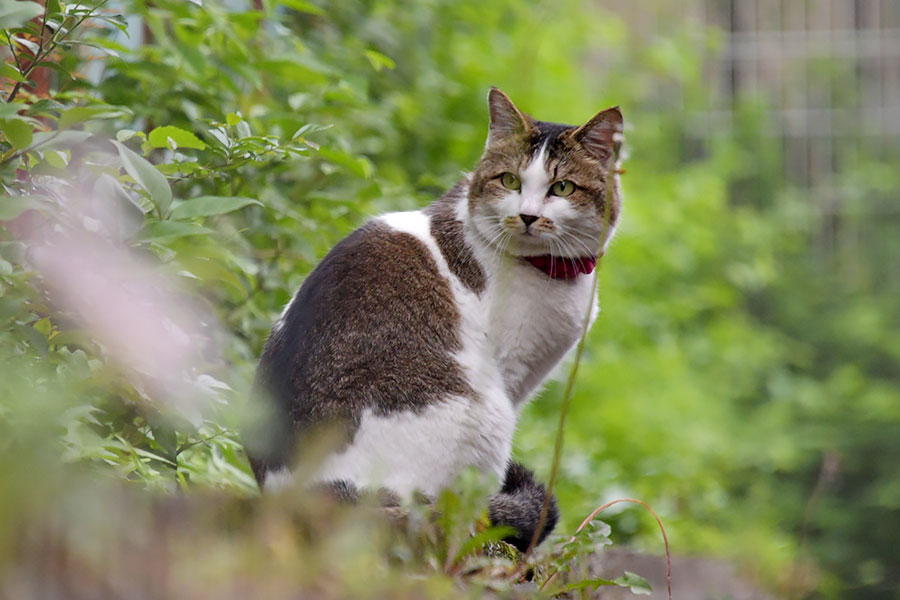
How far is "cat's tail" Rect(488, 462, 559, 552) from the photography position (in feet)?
5.11

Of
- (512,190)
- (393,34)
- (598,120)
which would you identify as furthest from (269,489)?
(393,34)

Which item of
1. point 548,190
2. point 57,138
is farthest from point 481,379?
point 57,138

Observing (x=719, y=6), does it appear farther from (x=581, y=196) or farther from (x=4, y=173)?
(x=4, y=173)

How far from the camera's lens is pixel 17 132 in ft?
3.69

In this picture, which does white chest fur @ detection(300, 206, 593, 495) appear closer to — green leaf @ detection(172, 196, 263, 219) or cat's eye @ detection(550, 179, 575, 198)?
cat's eye @ detection(550, 179, 575, 198)

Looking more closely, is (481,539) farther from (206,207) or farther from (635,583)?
(206,207)

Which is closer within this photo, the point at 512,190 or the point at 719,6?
the point at 512,190

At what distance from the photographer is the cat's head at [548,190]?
1798mm

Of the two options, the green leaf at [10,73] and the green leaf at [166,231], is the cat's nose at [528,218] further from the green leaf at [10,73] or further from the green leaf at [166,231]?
the green leaf at [10,73]

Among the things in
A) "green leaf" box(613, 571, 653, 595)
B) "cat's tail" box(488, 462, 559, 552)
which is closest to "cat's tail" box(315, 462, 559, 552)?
"cat's tail" box(488, 462, 559, 552)

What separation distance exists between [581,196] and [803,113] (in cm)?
607

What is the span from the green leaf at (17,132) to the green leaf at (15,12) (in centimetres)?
11

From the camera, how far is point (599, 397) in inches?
158

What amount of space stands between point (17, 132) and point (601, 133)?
109 centimetres
